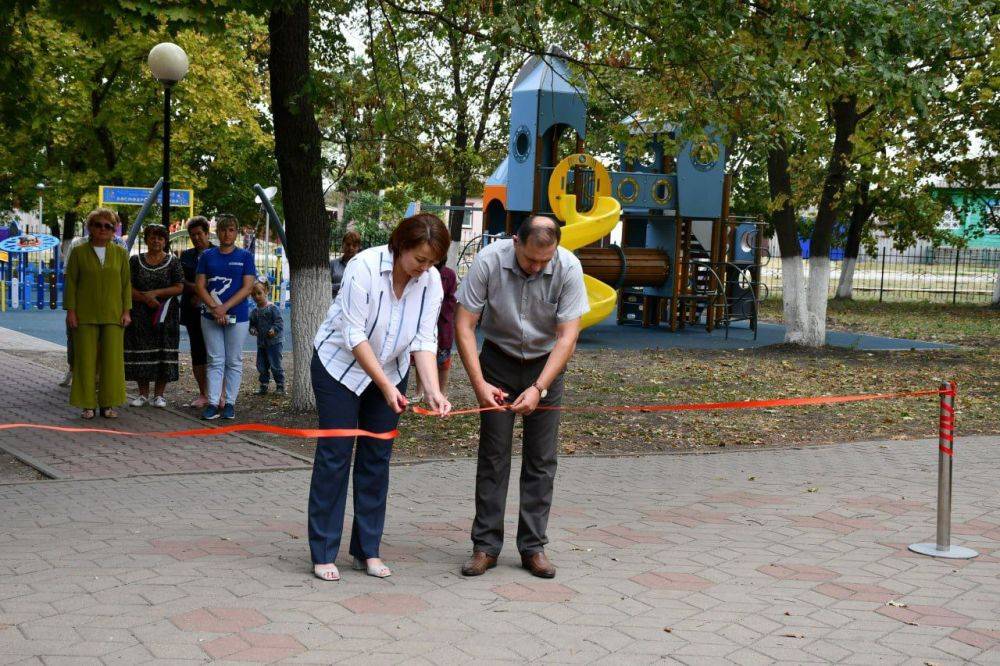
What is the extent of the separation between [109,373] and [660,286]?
14212 millimetres

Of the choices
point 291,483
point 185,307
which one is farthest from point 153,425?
point 291,483

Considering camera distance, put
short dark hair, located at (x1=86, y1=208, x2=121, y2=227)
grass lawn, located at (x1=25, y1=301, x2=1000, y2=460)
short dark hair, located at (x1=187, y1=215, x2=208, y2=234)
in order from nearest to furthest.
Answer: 1. short dark hair, located at (x1=86, y1=208, x2=121, y2=227)
2. grass lawn, located at (x1=25, y1=301, x2=1000, y2=460)
3. short dark hair, located at (x1=187, y1=215, x2=208, y2=234)

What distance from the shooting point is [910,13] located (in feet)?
31.0

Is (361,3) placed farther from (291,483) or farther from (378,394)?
(378,394)

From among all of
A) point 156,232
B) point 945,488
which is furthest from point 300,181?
point 945,488

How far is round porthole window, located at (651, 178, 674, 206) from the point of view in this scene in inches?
842

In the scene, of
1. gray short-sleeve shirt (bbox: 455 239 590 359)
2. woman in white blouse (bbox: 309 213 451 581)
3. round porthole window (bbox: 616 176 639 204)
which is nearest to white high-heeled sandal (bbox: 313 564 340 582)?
woman in white blouse (bbox: 309 213 451 581)

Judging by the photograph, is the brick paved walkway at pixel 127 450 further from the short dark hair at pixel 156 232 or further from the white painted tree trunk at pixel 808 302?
the white painted tree trunk at pixel 808 302

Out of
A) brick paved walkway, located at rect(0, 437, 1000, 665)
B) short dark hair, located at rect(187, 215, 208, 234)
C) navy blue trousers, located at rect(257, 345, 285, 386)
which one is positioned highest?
short dark hair, located at rect(187, 215, 208, 234)

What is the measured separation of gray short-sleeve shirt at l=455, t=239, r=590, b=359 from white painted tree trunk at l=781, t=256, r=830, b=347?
44.9 ft

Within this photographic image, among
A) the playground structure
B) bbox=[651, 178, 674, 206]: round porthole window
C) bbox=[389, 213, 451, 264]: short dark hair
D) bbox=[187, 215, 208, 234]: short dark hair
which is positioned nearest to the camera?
bbox=[389, 213, 451, 264]: short dark hair

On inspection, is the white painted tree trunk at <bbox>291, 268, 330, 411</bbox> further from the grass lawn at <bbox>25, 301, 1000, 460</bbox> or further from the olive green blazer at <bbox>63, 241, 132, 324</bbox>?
the olive green blazer at <bbox>63, 241, 132, 324</bbox>

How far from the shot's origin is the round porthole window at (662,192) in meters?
21.4

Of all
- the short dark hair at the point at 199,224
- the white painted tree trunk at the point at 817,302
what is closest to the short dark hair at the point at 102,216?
the short dark hair at the point at 199,224
